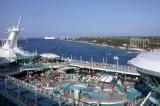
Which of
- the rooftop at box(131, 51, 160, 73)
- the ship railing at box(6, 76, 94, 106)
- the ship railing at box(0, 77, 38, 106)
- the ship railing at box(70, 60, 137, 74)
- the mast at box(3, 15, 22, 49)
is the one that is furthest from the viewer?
the mast at box(3, 15, 22, 49)

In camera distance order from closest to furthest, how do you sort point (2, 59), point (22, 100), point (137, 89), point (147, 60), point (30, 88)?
point (147, 60) → point (22, 100) → point (30, 88) → point (137, 89) → point (2, 59)

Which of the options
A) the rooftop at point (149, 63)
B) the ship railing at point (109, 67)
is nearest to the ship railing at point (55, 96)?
the rooftop at point (149, 63)

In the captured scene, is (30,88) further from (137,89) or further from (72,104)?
(137,89)

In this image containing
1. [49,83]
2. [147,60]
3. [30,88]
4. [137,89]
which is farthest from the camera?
[49,83]

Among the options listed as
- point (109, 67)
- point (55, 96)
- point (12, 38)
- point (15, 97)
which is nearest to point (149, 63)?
point (55, 96)

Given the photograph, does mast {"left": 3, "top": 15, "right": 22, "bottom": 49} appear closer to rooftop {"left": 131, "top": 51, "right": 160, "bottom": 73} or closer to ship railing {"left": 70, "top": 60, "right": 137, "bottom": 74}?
ship railing {"left": 70, "top": 60, "right": 137, "bottom": 74}

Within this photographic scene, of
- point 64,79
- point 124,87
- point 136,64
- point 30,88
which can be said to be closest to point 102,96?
point 124,87

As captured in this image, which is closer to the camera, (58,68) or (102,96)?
(102,96)

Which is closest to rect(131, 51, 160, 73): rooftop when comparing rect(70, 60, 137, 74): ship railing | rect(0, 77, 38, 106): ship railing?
rect(0, 77, 38, 106): ship railing

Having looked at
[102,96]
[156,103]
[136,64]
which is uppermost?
[136,64]

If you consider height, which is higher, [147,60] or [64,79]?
[147,60]

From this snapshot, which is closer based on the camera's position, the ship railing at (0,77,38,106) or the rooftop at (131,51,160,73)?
the rooftop at (131,51,160,73)
